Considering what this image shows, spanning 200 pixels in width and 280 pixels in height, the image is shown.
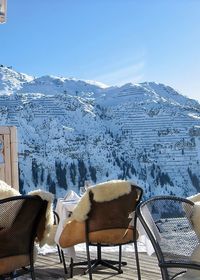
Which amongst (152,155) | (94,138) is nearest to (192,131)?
(152,155)

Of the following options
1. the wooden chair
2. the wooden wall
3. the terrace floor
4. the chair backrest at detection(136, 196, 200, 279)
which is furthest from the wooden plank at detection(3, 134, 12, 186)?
the chair backrest at detection(136, 196, 200, 279)

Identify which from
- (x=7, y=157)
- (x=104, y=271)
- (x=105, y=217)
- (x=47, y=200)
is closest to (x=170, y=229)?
(x=47, y=200)

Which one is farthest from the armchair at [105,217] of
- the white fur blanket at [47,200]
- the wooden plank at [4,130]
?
the wooden plank at [4,130]

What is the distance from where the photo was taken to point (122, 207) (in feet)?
12.9

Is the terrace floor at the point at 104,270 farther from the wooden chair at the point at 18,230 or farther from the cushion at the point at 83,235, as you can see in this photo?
the wooden chair at the point at 18,230

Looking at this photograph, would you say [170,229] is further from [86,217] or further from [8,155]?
[8,155]

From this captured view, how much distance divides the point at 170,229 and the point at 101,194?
4.76ft

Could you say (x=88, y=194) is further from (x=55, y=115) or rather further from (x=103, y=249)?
(x=55, y=115)

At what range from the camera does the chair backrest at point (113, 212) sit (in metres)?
3.83

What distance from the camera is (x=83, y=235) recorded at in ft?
13.0

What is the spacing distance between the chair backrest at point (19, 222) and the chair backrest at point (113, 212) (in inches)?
41.5

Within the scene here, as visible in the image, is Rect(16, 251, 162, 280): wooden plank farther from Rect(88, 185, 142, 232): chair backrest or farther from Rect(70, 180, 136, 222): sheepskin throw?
Rect(70, 180, 136, 222): sheepskin throw

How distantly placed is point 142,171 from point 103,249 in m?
158

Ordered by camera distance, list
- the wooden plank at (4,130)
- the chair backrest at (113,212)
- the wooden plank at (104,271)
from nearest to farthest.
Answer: the chair backrest at (113,212)
the wooden plank at (104,271)
the wooden plank at (4,130)
